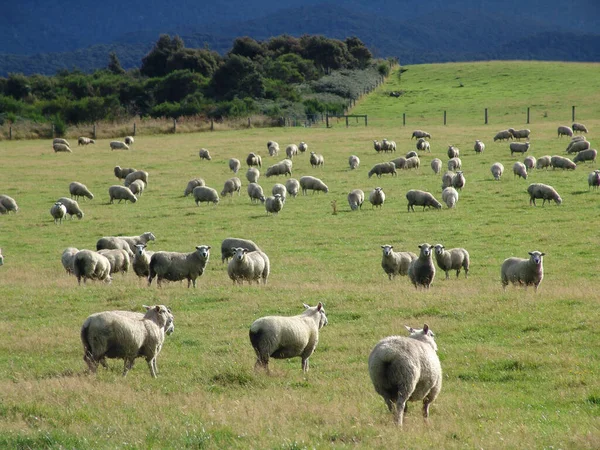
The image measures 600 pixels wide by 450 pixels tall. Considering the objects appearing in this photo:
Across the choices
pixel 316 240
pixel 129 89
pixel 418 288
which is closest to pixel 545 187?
pixel 316 240

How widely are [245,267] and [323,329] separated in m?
5.81

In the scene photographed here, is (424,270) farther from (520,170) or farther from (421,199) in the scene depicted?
(520,170)

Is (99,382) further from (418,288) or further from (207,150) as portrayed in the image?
(207,150)

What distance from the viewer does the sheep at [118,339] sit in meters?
11.6

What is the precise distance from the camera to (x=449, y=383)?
11508 millimetres

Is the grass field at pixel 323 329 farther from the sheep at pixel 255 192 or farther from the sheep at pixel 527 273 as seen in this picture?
the sheep at pixel 255 192

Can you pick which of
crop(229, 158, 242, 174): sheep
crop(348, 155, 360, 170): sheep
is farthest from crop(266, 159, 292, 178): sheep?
crop(348, 155, 360, 170): sheep

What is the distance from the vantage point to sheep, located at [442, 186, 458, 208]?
34.2 metres

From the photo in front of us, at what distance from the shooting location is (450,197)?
34312 mm

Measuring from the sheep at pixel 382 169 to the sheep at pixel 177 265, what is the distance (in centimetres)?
2331

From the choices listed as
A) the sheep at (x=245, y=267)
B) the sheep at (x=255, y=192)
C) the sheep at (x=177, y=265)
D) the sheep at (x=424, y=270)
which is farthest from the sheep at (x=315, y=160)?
the sheep at (x=424, y=270)

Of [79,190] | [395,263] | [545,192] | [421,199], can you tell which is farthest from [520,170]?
[79,190]

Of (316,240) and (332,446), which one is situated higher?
(332,446)

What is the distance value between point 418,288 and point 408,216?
1287cm
